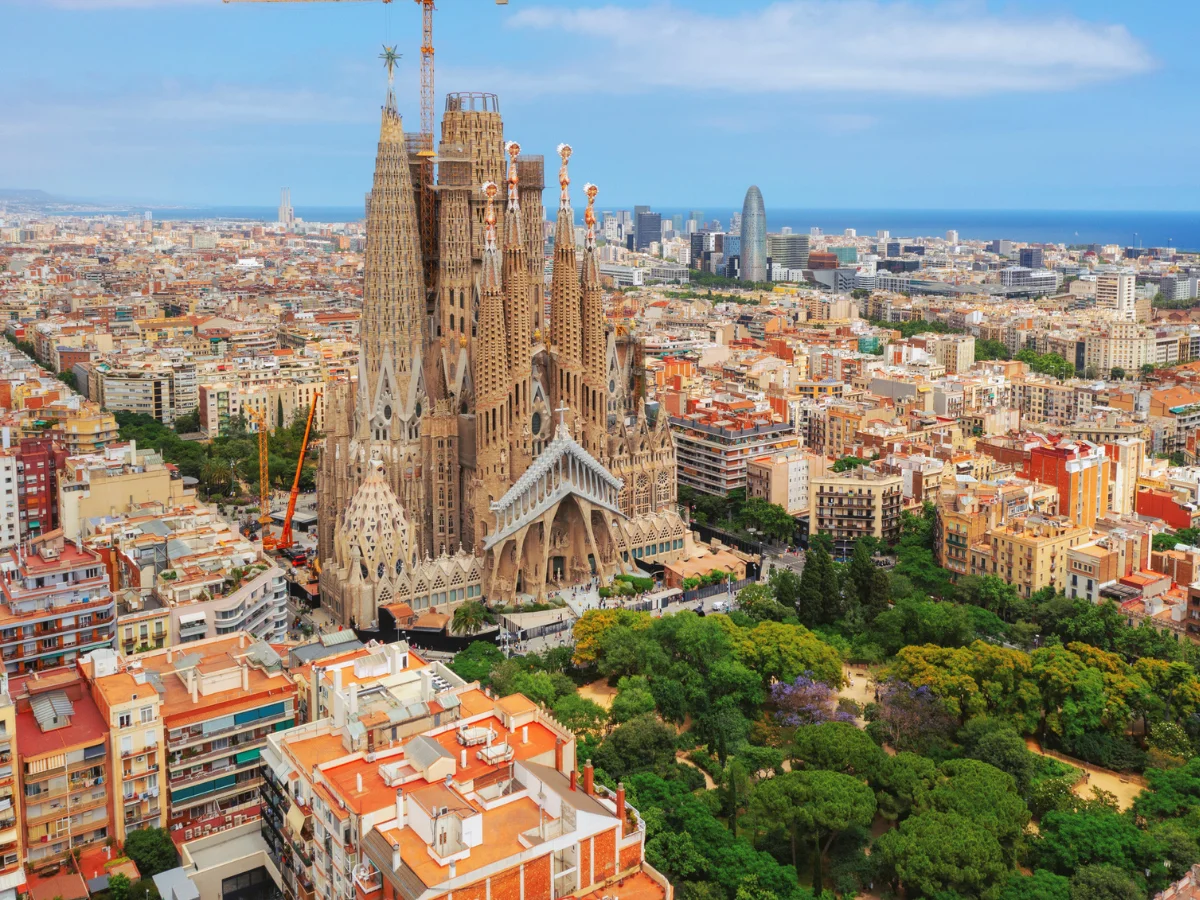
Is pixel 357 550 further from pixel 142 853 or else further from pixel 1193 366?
pixel 1193 366

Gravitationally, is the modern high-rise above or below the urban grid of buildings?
above

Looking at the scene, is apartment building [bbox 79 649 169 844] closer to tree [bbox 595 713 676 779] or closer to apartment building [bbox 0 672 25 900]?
apartment building [bbox 0 672 25 900]

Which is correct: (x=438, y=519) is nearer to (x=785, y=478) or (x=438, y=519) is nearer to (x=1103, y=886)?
(x=785, y=478)

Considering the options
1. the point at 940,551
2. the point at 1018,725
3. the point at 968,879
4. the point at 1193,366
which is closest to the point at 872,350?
the point at 1193,366

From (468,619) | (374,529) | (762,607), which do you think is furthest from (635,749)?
(374,529)

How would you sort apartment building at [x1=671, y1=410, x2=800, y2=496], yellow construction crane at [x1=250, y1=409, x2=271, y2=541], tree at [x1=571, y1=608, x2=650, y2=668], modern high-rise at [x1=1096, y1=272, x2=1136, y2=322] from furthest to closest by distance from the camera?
modern high-rise at [x1=1096, y1=272, x2=1136, y2=322] → apartment building at [x1=671, y1=410, x2=800, y2=496] → yellow construction crane at [x1=250, y1=409, x2=271, y2=541] → tree at [x1=571, y1=608, x2=650, y2=668]

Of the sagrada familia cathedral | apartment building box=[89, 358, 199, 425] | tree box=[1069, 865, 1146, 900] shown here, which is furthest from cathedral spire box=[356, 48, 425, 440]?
apartment building box=[89, 358, 199, 425]

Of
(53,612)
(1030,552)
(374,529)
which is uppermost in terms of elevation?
(53,612)
